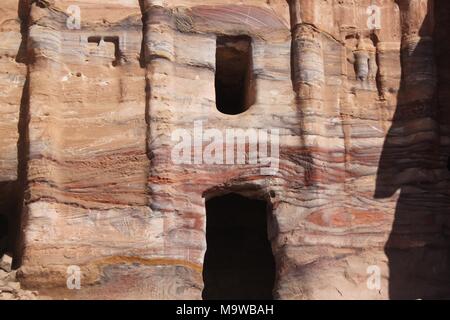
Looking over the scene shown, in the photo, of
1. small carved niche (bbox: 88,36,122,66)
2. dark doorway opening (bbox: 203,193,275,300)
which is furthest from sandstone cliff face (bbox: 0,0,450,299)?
dark doorway opening (bbox: 203,193,275,300)

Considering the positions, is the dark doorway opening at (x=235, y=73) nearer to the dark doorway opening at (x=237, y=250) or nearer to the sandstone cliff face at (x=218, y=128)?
the sandstone cliff face at (x=218, y=128)

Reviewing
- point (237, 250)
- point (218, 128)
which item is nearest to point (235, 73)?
point (218, 128)

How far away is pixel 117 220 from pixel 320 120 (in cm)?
318

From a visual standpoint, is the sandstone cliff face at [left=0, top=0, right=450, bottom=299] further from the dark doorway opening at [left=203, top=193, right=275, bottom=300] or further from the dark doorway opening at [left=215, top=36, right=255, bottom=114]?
the dark doorway opening at [left=203, top=193, right=275, bottom=300]

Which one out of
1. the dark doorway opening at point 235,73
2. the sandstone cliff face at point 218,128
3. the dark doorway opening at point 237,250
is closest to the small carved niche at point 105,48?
the sandstone cliff face at point 218,128

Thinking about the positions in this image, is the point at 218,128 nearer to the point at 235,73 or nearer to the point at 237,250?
the point at 235,73

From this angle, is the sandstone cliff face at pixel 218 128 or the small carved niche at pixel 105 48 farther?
the small carved niche at pixel 105 48

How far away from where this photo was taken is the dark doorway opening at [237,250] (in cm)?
1812

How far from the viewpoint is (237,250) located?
1852 centimetres

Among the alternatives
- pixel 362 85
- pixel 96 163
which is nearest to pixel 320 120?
pixel 362 85

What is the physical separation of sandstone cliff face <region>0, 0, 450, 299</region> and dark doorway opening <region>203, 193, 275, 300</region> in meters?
2.73

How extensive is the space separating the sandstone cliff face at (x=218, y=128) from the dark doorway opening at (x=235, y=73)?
4 cm

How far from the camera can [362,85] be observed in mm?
16453

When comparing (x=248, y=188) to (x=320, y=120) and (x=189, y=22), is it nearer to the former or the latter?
(x=320, y=120)
